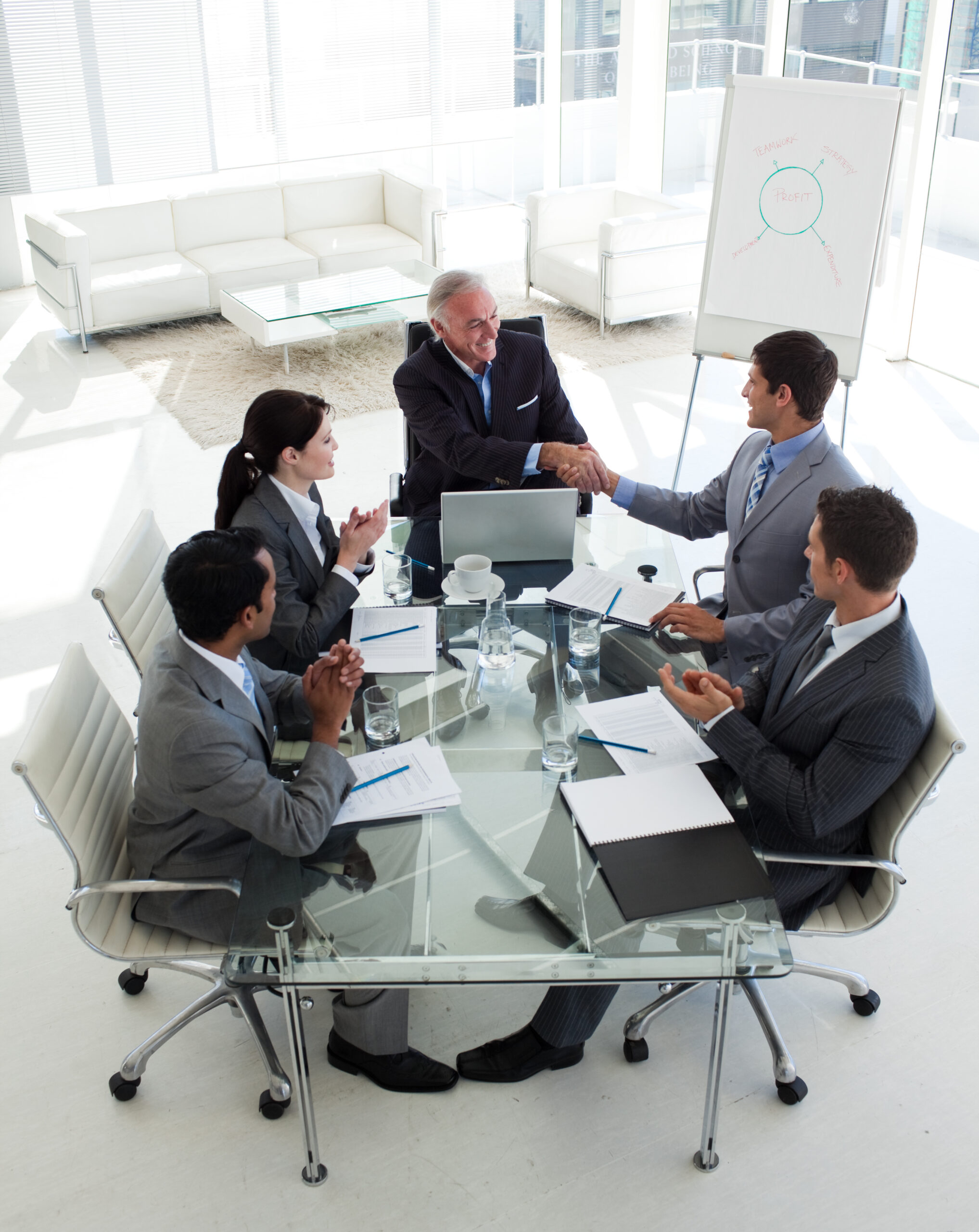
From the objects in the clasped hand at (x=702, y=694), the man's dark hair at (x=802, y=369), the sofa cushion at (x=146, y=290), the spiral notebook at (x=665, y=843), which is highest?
the man's dark hair at (x=802, y=369)

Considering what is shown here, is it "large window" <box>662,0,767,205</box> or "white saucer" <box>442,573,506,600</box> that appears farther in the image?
"large window" <box>662,0,767,205</box>

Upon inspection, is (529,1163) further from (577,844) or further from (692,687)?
(692,687)

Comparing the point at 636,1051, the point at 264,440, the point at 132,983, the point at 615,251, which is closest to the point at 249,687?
the point at 264,440

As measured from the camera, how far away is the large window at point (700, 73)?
704 centimetres

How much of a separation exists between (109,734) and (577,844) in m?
1.08

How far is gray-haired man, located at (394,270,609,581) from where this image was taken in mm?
3432

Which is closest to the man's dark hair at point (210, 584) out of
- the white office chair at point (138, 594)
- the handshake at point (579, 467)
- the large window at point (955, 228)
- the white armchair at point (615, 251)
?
the white office chair at point (138, 594)

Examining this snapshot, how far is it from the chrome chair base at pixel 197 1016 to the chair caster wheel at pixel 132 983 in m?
0.20

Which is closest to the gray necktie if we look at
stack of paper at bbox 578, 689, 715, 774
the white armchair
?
stack of paper at bbox 578, 689, 715, 774

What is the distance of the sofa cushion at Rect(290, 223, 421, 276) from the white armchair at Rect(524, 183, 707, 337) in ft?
2.78

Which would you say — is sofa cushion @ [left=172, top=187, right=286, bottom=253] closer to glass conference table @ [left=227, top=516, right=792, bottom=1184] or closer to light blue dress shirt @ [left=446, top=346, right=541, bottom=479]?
light blue dress shirt @ [left=446, top=346, right=541, bottom=479]

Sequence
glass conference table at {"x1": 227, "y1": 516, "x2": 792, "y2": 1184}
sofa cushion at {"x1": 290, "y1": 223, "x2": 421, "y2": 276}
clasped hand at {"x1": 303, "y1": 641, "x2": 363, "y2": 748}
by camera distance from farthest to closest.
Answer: sofa cushion at {"x1": 290, "y1": 223, "x2": 421, "y2": 276}
clasped hand at {"x1": 303, "y1": 641, "x2": 363, "y2": 748}
glass conference table at {"x1": 227, "y1": 516, "x2": 792, "y2": 1184}

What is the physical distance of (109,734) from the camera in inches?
95.0

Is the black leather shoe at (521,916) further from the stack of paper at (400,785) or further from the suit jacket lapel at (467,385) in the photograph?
the suit jacket lapel at (467,385)
